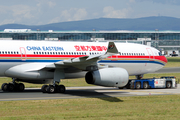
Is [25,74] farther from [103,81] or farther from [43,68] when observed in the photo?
[103,81]

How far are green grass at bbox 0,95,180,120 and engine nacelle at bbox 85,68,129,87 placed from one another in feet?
5.13

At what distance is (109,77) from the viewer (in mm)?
25625

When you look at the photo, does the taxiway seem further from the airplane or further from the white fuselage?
the white fuselage

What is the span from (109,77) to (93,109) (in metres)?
6.25

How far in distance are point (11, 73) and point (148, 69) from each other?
14.8 metres

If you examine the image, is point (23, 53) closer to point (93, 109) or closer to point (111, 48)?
point (111, 48)

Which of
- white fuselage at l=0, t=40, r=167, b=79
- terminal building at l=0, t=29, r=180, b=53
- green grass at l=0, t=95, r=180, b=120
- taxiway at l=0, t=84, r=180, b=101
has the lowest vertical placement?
green grass at l=0, t=95, r=180, b=120

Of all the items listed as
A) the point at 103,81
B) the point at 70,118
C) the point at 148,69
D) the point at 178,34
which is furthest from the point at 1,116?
the point at 178,34

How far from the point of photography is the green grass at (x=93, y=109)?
56.7 feet

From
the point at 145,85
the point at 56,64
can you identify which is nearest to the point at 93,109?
the point at 56,64

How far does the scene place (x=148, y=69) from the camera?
3388 cm

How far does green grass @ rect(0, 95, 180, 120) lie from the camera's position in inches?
680

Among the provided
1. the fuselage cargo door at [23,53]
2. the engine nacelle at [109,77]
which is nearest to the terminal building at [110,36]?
the fuselage cargo door at [23,53]

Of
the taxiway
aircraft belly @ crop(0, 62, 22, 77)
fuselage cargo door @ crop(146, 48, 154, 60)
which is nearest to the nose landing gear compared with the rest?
the taxiway
